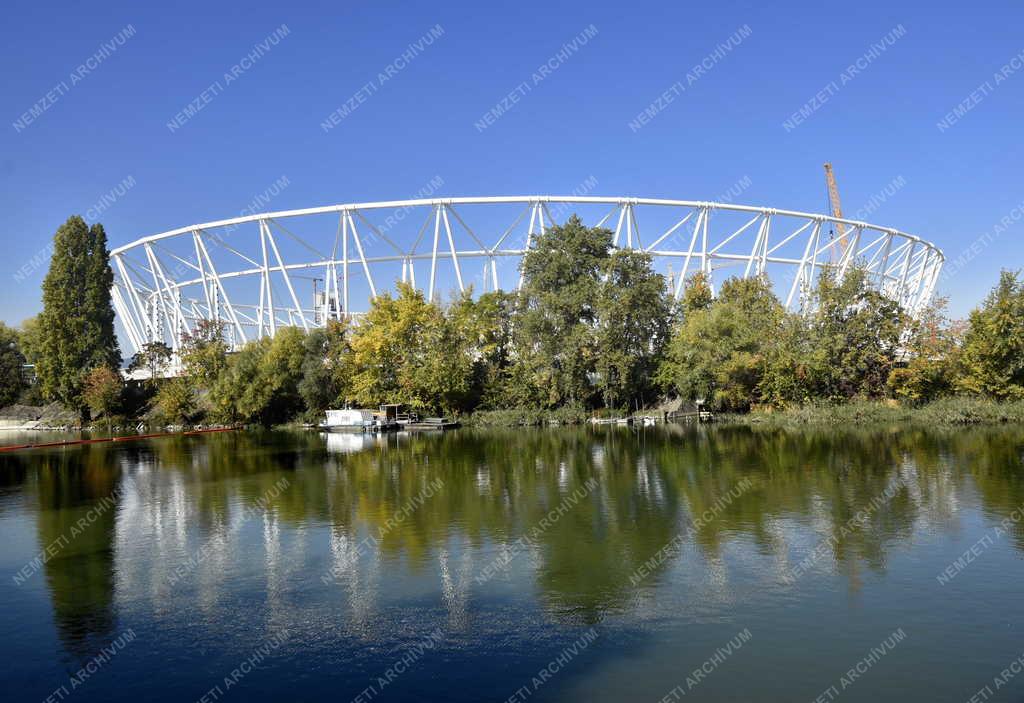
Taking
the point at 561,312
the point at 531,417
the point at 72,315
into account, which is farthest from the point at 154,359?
the point at 561,312

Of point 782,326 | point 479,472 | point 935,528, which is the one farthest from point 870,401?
point 935,528

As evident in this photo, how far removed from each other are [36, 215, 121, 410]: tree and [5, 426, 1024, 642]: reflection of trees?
27.8 meters

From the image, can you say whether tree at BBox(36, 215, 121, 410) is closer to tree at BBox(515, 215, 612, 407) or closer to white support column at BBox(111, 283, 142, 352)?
white support column at BBox(111, 283, 142, 352)

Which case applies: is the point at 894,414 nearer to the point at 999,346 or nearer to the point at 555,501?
the point at 999,346

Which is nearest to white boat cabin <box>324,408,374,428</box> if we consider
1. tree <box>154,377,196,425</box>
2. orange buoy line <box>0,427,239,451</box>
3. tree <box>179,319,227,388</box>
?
orange buoy line <box>0,427,239,451</box>

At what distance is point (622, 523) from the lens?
14734 millimetres

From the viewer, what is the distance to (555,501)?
57.5ft

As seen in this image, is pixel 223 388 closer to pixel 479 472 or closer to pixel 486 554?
pixel 479 472

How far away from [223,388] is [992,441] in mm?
45393

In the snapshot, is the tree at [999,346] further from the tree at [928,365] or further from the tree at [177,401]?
the tree at [177,401]

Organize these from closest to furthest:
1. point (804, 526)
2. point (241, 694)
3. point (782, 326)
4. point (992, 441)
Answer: point (241, 694)
point (804, 526)
point (992, 441)
point (782, 326)

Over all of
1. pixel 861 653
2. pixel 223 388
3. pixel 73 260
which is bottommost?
pixel 861 653

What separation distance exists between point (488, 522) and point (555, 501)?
263 centimetres

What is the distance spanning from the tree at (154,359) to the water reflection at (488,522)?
116ft
